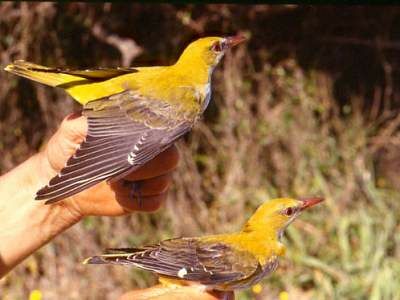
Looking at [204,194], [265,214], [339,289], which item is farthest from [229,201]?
[265,214]

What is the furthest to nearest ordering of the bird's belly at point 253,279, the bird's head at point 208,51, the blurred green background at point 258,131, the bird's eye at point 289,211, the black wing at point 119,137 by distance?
1. the blurred green background at point 258,131
2. the bird's head at point 208,51
3. the bird's eye at point 289,211
4. the bird's belly at point 253,279
5. the black wing at point 119,137

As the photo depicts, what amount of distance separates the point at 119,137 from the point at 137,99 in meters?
0.20

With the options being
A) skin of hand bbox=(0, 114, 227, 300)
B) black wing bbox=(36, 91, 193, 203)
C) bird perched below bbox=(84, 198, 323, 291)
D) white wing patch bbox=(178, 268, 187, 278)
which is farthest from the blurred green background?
white wing patch bbox=(178, 268, 187, 278)

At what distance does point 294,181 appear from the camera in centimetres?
765

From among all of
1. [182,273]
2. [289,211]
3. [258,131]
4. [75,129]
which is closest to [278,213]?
[289,211]

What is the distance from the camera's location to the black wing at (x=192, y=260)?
124 inches

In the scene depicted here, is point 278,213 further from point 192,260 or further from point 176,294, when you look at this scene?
point 176,294

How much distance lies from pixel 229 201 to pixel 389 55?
2261 mm

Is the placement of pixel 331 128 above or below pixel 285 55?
below

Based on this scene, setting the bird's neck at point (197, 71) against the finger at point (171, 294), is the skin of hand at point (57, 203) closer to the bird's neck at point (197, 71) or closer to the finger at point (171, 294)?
the bird's neck at point (197, 71)

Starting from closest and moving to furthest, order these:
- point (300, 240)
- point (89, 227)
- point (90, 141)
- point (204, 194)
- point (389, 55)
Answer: point (90, 141) → point (300, 240) → point (89, 227) → point (204, 194) → point (389, 55)

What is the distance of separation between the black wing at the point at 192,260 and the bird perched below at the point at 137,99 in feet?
0.92

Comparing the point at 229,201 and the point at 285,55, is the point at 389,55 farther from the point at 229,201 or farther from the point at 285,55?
the point at 229,201

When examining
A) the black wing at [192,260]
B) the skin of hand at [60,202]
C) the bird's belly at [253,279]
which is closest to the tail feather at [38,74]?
the skin of hand at [60,202]
